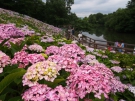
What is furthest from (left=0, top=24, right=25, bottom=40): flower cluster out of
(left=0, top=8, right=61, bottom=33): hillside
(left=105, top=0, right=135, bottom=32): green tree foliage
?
(left=105, top=0, right=135, bottom=32): green tree foliage

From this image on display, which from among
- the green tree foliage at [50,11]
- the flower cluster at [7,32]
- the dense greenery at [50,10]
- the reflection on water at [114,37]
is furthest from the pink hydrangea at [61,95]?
the reflection on water at [114,37]

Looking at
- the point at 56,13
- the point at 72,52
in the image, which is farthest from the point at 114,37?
the point at 72,52

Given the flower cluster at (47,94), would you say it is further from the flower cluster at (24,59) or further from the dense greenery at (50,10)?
the dense greenery at (50,10)

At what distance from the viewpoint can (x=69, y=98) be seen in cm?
167

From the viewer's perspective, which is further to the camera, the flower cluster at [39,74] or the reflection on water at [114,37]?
the reflection on water at [114,37]

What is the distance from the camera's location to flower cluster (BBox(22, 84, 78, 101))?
163cm

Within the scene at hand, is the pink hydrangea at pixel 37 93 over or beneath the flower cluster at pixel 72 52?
beneath

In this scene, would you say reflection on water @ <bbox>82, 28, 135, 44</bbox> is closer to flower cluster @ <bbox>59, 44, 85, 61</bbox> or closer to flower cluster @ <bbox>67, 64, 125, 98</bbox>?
flower cluster @ <bbox>59, 44, 85, 61</bbox>

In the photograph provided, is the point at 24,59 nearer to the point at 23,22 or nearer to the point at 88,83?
the point at 88,83

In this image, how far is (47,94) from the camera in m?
1.66

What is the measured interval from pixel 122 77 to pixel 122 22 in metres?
76.8

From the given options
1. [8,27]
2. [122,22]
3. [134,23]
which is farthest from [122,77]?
[122,22]

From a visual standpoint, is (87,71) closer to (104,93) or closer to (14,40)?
(104,93)

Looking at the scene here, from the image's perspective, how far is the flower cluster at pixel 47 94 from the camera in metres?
1.63
